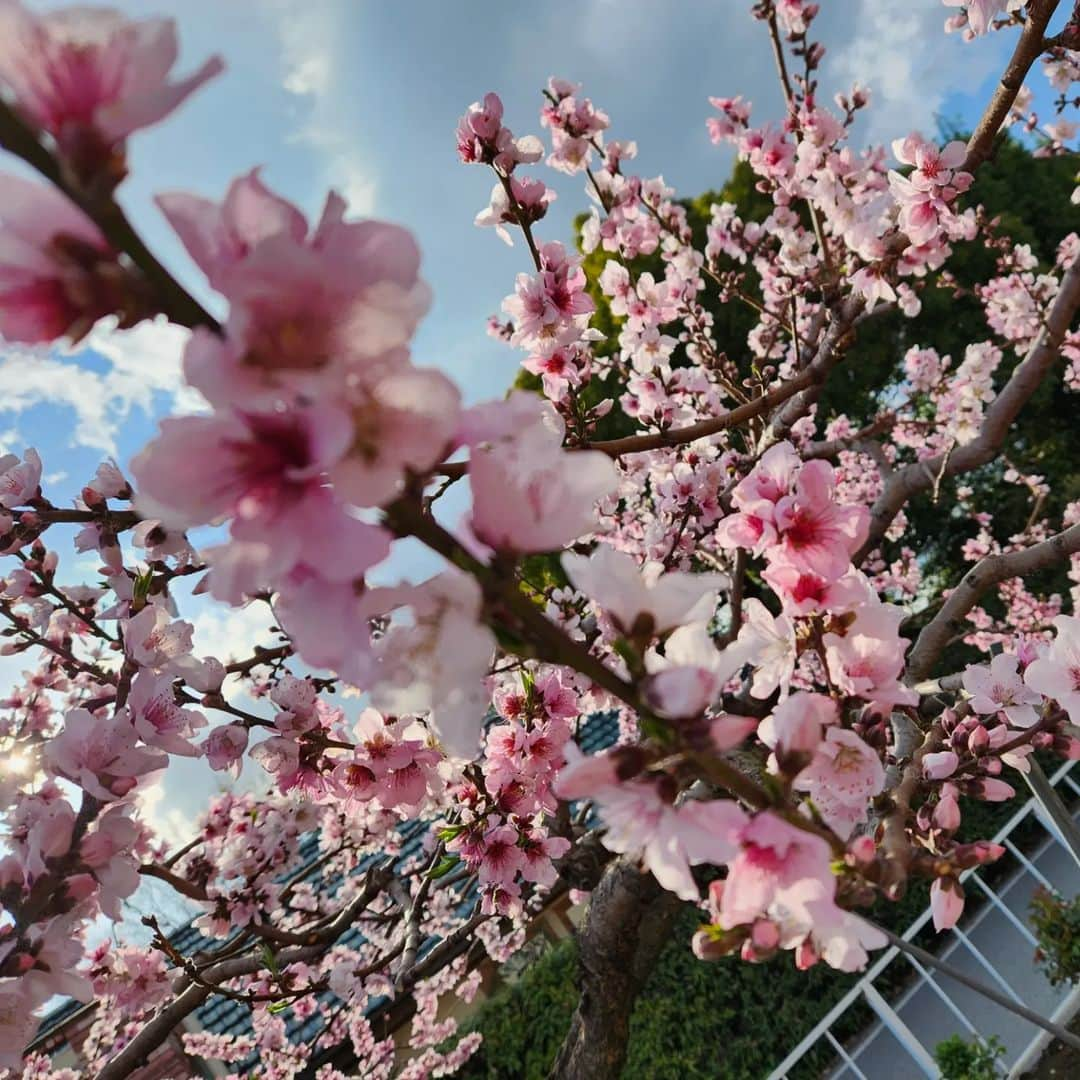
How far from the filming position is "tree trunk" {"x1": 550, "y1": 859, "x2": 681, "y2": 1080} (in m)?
3.48

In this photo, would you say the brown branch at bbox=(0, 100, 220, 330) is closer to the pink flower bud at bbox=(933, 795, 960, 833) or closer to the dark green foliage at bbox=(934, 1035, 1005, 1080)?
the pink flower bud at bbox=(933, 795, 960, 833)

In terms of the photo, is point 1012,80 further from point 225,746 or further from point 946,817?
point 225,746

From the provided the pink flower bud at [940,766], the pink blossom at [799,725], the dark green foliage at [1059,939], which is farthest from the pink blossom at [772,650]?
the dark green foliage at [1059,939]

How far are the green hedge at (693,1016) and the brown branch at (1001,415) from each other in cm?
423

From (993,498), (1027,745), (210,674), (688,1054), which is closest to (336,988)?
(210,674)

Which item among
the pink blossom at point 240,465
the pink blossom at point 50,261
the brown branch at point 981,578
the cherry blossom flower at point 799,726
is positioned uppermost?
the pink blossom at point 50,261

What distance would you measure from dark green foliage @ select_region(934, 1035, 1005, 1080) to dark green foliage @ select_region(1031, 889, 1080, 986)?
1.11 m

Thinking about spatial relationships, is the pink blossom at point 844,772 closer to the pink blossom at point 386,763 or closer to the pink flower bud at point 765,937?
the pink flower bud at point 765,937

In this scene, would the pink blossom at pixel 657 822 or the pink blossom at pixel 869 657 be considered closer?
the pink blossom at pixel 657 822

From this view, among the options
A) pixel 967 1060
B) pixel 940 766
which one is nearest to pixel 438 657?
pixel 940 766

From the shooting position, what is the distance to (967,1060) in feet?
16.6

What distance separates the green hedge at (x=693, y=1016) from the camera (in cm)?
627

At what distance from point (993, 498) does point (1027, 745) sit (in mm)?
13279

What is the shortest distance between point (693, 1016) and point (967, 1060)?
7.60ft
